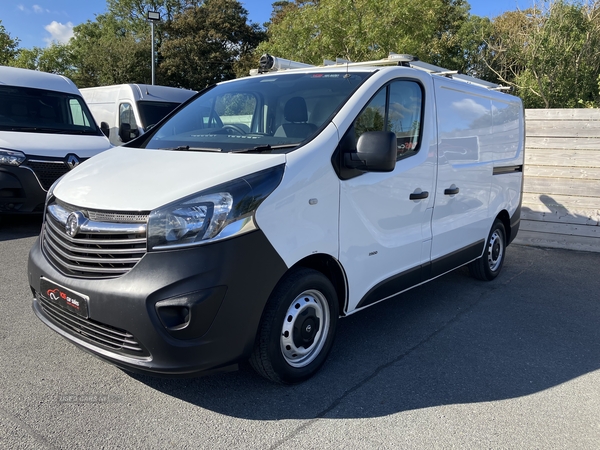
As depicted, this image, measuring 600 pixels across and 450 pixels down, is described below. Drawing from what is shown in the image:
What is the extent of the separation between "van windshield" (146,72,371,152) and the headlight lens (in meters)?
3.36

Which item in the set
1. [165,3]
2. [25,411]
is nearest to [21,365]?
[25,411]

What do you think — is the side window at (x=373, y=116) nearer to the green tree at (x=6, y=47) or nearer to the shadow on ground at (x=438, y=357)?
the shadow on ground at (x=438, y=357)

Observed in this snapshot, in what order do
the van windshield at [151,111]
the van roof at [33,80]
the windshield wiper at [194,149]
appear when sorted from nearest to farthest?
1. the windshield wiper at [194,149]
2. the van roof at [33,80]
3. the van windshield at [151,111]

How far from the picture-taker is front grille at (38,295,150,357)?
2.59 metres

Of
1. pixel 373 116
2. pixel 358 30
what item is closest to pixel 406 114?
pixel 373 116

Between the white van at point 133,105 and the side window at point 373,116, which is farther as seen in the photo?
the white van at point 133,105

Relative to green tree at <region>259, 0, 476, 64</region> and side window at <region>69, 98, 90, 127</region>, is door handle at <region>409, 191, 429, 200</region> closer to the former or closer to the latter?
side window at <region>69, 98, 90, 127</region>

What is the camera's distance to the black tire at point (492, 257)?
5.65m

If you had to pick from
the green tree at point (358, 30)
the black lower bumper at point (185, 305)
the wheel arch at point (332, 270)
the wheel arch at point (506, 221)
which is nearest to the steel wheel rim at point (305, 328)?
the wheel arch at point (332, 270)

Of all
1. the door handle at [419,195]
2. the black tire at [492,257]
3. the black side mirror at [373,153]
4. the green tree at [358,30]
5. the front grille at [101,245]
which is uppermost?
the green tree at [358,30]

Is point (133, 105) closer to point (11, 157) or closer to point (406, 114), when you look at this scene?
point (11, 157)

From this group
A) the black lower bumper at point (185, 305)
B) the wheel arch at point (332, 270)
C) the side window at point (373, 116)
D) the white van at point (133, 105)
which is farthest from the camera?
the white van at point (133, 105)

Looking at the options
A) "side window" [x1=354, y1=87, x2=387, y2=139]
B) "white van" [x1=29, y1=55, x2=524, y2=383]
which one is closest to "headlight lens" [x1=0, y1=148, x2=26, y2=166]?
"white van" [x1=29, y1=55, x2=524, y2=383]

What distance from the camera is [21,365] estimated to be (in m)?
3.23
